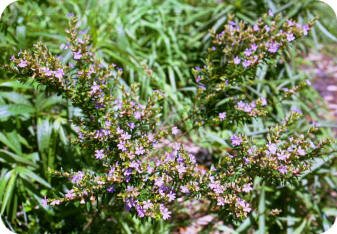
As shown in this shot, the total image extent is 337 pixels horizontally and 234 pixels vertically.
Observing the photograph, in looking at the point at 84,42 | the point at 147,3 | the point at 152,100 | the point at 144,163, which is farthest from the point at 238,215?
the point at 147,3

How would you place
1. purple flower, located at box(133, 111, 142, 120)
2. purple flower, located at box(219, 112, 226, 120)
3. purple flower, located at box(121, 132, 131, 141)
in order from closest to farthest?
purple flower, located at box(121, 132, 131, 141) < purple flower, located at box(133, 111, 142, 120) < purple flower, located at box(219, 112, 226, 120)

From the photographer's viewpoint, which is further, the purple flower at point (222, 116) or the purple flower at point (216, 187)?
the purple flower at point (222, 116)

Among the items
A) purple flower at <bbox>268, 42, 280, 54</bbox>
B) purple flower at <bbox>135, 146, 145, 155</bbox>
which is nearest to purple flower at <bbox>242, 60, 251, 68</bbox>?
purple flower at <bbox>268, 42, 280, 54</bbox>

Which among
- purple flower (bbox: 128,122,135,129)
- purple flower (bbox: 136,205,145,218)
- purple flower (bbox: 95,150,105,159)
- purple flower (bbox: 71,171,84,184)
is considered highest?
purple flower (bbox: 128,122,135,129)

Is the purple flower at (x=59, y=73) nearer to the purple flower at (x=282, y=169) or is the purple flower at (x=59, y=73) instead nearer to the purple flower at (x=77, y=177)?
the purple flower at (x=77, y=177)

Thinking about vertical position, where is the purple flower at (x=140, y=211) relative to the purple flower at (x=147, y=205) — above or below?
below

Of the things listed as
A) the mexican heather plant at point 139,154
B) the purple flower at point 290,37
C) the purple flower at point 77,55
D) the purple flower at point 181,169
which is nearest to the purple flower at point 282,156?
the mexican heather plant at point 139,154

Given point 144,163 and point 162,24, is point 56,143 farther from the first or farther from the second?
point 162,24

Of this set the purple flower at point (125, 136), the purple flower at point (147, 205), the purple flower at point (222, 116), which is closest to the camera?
the purple flower at point (147, 205)

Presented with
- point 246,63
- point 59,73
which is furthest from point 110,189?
A: point 246,63

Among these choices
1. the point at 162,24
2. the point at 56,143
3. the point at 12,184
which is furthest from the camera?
the point at 162,24

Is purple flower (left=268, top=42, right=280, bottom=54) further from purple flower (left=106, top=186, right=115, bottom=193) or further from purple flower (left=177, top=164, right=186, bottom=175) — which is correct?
purple flower (left=106, top=186, right=115, bottom=193)
